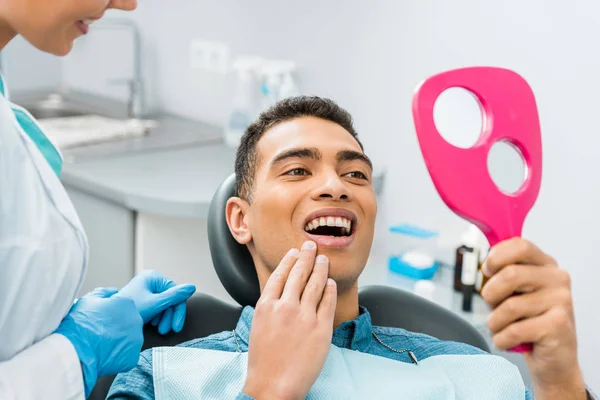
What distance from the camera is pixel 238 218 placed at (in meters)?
1.65

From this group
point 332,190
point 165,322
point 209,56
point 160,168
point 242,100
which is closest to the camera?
point 332,190

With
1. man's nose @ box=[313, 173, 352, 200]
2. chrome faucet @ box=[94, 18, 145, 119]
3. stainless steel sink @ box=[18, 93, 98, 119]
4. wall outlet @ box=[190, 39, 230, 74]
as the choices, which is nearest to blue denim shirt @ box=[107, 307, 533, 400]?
man's nose @ box=[313, 173, 352, 200]

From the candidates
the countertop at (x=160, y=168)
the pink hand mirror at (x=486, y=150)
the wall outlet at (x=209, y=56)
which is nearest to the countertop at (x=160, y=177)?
the countertop at (x=160, y=168)

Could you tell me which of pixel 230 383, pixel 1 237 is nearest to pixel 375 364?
pixel 230 383

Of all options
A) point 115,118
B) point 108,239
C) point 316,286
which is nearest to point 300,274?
point 316,286

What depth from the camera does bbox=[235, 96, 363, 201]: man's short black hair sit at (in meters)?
1.70

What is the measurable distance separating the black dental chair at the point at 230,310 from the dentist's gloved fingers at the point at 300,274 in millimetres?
346

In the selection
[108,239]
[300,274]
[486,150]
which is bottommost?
[108,239]

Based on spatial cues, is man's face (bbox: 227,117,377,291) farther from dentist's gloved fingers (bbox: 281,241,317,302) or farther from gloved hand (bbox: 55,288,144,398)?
gloved hand (bbox: 55,288,144,398)

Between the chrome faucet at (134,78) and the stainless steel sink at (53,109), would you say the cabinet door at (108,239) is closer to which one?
the chrome faucet at (134,78)

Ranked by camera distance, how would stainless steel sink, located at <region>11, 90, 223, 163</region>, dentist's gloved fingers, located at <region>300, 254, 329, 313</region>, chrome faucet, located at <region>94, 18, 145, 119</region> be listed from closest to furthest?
1. dentist's gloved fingers, located at <region>300, 254, 329, 313</region>
2. stainless steel sink, located at <region>11, 90, 223, 163</region>
3. chrome faucet, located at <region>94, 18, 145, 119</region>

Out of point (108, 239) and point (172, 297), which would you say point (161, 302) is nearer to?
point (172, 297)

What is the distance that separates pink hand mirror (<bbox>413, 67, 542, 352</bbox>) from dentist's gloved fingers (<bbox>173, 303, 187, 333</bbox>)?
30.5 inches

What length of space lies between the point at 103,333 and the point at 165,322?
27cm
